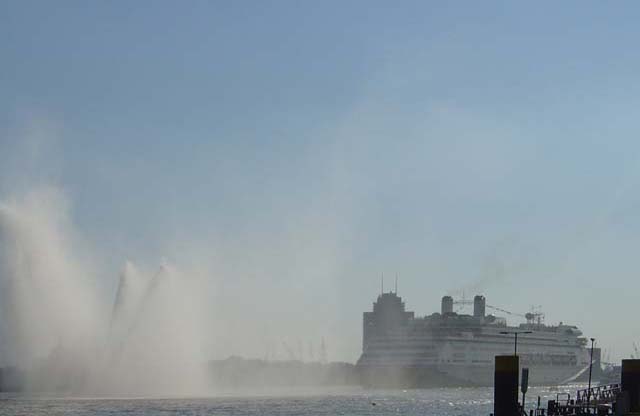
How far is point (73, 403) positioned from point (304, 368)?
110969 millimetres

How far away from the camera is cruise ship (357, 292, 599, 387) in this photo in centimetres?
17725

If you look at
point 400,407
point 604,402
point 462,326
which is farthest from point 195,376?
point 462,326

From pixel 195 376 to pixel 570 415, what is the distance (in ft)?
215

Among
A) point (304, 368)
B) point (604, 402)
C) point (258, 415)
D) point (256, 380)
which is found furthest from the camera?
point (304, 368)

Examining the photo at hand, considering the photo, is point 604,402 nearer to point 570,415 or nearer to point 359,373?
point 570,415

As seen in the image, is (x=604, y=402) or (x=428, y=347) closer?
(x=604, y=402)

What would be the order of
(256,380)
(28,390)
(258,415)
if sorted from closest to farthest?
(258,415) < (28,390) < (256,380)

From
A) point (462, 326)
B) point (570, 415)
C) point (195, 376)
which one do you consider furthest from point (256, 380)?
point (570, 415)

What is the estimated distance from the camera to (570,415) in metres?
58.7

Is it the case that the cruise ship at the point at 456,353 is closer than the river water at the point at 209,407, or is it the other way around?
the river water at the point at 209,407

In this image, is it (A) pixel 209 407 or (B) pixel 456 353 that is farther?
(B) pixel 456 353

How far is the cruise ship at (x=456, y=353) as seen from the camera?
17725 cm

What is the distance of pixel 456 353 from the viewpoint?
179 m

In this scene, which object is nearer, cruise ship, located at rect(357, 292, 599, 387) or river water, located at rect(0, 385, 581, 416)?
river water, located at rect(0, 385, 581, 416)
